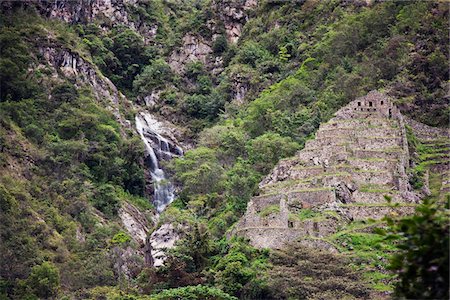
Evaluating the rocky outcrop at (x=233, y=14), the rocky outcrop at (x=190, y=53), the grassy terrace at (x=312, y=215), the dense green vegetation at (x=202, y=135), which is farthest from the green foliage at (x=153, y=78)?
the grassy terrace at (x=312, y=215)

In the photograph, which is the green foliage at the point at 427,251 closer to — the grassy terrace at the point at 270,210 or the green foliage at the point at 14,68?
the grassy terrace at the point at 270,210

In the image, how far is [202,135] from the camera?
76.6 metres

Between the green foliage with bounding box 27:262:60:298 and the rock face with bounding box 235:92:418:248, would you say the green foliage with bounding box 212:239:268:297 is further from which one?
the green foliage with bounding box 27:262:60:298

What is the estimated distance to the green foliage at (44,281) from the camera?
46562 millimetres

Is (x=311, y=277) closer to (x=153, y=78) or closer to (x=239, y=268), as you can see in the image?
(x=239, y=268)

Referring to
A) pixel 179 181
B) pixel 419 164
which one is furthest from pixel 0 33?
pixel 419 164

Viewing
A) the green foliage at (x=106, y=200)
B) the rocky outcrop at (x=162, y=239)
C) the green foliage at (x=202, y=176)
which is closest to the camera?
the rocky outcrop at (x=162, y=239)

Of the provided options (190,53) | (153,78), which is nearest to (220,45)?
(190,53)

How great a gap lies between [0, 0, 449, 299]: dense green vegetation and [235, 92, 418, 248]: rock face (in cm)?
113

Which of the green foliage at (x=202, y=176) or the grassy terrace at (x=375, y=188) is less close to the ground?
the green foliage at (x=202, y=176)

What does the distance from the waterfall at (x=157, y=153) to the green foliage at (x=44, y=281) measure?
24.8m

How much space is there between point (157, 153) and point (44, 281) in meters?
34.0

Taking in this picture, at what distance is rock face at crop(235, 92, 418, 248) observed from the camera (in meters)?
40.8

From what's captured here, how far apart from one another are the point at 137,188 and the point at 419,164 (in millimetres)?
31205
